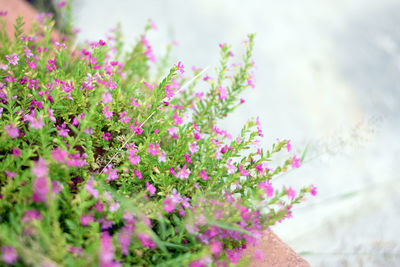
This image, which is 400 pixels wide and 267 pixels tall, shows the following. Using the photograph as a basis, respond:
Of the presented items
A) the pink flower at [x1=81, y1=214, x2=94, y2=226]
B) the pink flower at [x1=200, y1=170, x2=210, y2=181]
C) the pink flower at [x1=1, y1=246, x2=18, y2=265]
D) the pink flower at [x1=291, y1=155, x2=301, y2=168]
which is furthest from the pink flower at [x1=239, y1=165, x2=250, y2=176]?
the pink flower at [x1=1, y1=246, x2=18, y2=265]

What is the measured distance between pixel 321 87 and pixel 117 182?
11.5 feet

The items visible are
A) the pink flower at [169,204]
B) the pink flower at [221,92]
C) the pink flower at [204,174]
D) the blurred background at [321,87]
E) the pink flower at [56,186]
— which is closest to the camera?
the pink flower at [56,186]

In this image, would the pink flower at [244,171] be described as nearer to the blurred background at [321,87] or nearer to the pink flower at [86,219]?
the pink flower at [86,219]

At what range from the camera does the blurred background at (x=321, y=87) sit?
3211 mm

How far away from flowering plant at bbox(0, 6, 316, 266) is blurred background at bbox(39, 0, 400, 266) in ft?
3.91

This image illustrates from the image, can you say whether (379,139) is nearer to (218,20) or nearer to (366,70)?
(366,70)

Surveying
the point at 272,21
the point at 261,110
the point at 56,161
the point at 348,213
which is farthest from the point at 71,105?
the point at 272,21

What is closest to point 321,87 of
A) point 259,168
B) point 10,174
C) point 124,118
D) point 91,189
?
point 259,168

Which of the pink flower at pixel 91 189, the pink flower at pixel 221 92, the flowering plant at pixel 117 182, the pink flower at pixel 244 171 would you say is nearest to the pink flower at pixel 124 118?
the flowering plant at pixel 117 182

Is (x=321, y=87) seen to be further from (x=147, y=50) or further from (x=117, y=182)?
(x=117, y=182)

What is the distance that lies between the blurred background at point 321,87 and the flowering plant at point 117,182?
1191 mm

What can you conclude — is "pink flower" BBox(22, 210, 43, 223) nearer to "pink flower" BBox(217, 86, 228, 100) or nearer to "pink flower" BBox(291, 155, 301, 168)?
"pink flower" BBox(291, 155, 301, 168)

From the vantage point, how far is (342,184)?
3.59 m

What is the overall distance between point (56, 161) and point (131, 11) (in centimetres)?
443
